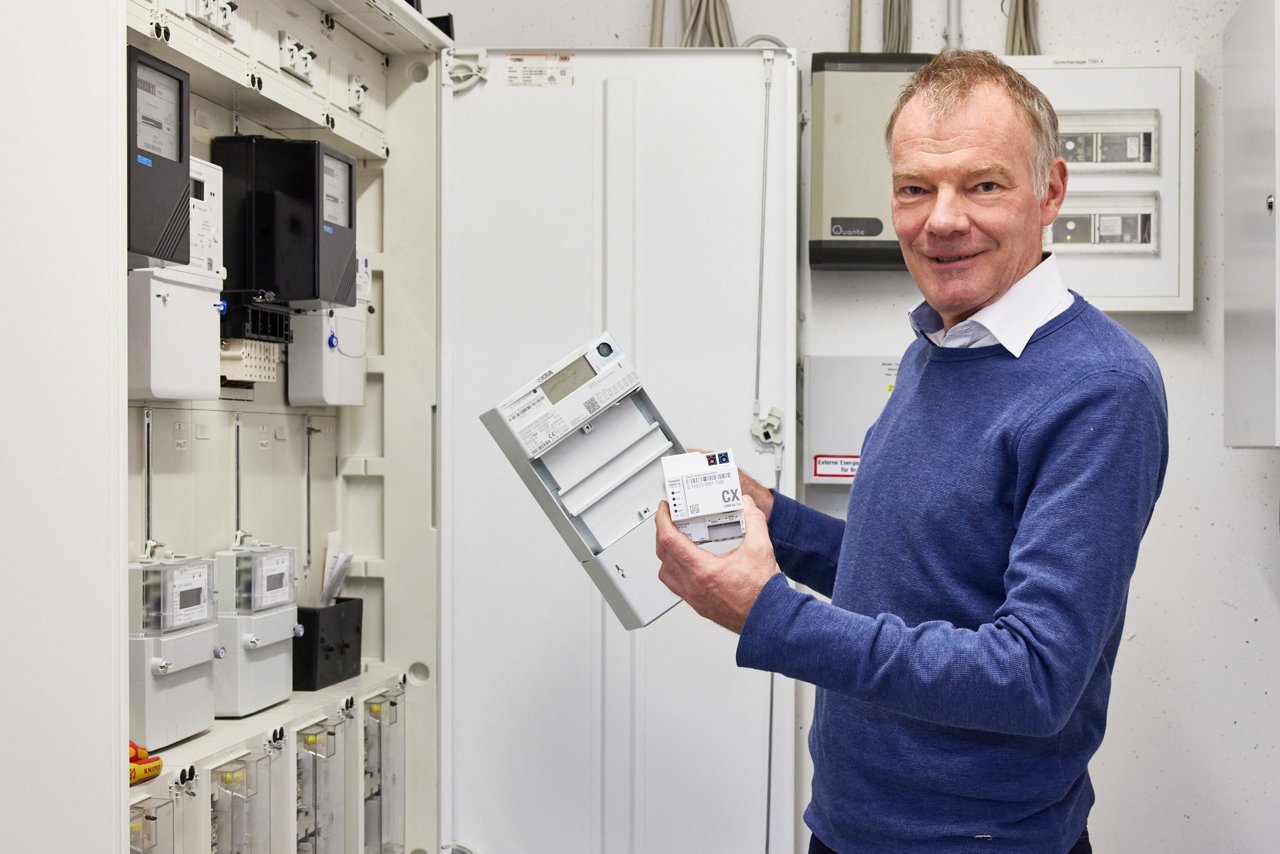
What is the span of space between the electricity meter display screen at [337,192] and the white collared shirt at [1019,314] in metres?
1.22

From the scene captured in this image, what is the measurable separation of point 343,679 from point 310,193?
36.3 inches

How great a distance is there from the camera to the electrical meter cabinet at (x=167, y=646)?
1647 millimetres

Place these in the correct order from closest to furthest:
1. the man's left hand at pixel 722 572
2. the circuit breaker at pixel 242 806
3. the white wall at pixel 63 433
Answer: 1. the white wall at pixel 63 433
2. the man's left hand at pixel 722 572
3. the circuit breaker at pixel 242 806

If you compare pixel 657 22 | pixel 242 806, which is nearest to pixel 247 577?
pixel 242 806

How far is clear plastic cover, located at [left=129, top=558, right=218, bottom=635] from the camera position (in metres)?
1.66

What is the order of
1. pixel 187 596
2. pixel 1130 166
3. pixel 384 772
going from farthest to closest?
pixel 1130 166 < pixel 384 772 < pixel 187 596

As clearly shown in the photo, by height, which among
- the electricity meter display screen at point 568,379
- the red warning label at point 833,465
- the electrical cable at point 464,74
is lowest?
the red warning label at point 833,465

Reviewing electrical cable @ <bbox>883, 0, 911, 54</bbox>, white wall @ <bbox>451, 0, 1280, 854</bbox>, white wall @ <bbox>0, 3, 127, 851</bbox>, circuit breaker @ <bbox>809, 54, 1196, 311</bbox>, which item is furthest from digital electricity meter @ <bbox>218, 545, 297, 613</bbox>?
white wall @ <bbox>451, 0, 1280, 854</bbox>

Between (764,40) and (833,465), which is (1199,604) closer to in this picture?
(833,465)

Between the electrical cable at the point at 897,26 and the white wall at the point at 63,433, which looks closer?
the white wall at the point at 63,433

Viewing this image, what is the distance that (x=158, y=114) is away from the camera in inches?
62.9

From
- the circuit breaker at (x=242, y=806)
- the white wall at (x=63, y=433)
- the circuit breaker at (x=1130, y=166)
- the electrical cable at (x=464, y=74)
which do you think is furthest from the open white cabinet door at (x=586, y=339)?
the white wall at (x=63, y=433)

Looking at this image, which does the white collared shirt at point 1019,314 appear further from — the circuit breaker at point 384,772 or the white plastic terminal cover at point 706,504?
the circuit breaker at point 384,772

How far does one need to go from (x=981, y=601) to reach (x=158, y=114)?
1.25 metres
